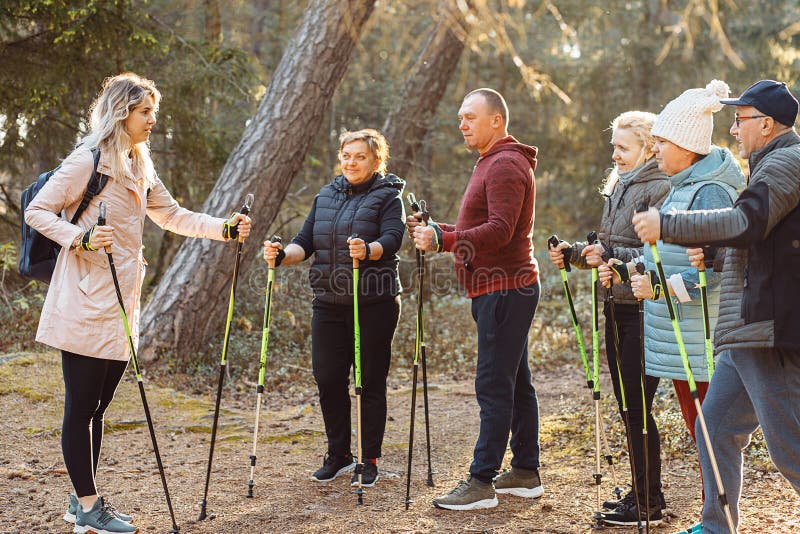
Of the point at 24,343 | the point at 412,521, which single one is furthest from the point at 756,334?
the point at 24,343

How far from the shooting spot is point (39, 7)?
7.90 m

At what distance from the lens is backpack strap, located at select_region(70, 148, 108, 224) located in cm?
392

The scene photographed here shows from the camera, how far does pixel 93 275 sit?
12.8 feet

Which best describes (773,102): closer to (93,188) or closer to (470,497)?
(470,497)

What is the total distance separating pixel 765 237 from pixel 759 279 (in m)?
0.17

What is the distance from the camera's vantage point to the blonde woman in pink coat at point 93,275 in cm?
381

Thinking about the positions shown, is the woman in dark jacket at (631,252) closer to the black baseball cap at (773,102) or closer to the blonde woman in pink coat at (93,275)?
the black baseball cap at (773,102)

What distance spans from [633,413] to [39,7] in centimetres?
704

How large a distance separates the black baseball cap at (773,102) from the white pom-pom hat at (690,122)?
499 millimetres

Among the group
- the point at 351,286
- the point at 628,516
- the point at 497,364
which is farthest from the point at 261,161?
the point at 628,516

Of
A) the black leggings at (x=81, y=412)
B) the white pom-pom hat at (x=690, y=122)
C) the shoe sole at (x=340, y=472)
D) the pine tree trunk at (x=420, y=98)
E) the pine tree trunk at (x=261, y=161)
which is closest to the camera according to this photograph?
the white pom-pom hat at (x=690, y=122)

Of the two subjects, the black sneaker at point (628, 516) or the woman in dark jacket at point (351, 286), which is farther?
the woman in dark jacket at point (351, 286)

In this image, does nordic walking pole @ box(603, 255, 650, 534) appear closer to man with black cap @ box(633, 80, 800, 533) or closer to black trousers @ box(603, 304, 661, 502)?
black trousers @ box(603, 304, 661, 502)

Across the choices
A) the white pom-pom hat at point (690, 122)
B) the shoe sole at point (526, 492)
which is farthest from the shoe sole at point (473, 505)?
the white pom-pom hat at point (690, 122)
